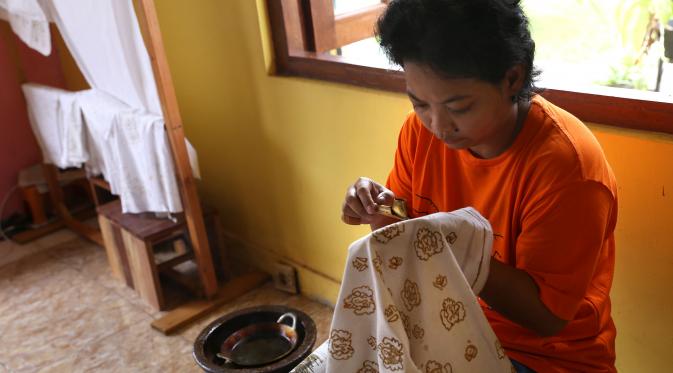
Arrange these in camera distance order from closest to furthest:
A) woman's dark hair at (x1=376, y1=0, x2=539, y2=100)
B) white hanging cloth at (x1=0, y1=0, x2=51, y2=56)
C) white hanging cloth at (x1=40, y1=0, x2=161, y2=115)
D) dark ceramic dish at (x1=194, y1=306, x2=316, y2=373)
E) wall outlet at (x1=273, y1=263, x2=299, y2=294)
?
woman's dark hair at (x1=376, y1=0, x2=539, y2=100), dark ceramic dish at (x1=194, y1=306, x2=316, y2=373), white hanging cloth at (x1=40, y1=0, x2=161, y2=115), white hanging cloth at (x1=0, y1=0, x2=51, y2=56), wall outlet at (x1=273, y1=263, x2=299, y2=294)

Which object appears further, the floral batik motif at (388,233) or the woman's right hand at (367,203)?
the woman's right hand at (367,203)

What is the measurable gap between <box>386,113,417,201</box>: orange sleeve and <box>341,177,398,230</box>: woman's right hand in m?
0.11

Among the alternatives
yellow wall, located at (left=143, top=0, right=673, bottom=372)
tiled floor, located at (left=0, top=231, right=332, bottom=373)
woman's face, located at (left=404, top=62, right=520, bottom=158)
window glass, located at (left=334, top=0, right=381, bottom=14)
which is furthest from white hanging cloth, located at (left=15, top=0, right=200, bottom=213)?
woman's face, located at (left=404, top=62, right=520, bottom=158)

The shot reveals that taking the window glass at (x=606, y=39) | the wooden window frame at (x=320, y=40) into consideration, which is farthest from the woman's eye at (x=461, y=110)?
the window glass at (x=606, y=39)

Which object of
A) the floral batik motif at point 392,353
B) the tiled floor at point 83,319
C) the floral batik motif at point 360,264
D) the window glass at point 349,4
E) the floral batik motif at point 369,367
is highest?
the window glass at point 349,4

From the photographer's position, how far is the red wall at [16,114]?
9.70ft

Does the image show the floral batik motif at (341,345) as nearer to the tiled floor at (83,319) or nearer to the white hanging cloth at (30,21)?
the tiled floor at (83,319)

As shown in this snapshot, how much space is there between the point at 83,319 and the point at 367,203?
1.57 metres

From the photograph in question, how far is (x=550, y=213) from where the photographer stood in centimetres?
98

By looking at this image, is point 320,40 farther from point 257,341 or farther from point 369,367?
point 369,367

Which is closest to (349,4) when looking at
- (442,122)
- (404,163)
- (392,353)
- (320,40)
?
(320,40)

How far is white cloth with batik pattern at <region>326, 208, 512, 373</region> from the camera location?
937 mm

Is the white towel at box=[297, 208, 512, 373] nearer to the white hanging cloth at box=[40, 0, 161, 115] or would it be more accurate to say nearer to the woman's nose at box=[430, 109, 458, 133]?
the woman's nose at box=[430, 109, 458, 133]

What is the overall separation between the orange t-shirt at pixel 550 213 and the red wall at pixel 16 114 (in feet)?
7.86
